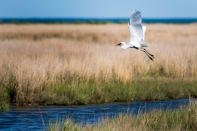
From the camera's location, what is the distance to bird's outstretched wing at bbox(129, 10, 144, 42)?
375 inches

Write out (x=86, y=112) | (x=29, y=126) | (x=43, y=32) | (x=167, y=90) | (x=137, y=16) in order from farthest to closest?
(x=43, y=32) < (x=167, y=90) < (x=86, y=112) < (x=137, y=16) < (x=29, y=126)

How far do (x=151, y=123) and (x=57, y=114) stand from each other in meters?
2.87

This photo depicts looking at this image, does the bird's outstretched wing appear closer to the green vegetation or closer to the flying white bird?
the flying white bird

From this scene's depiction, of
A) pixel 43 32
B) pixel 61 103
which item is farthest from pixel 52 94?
pixel 43 32

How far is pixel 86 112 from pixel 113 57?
169 inches

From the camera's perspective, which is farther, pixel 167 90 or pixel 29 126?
pixel 167 90

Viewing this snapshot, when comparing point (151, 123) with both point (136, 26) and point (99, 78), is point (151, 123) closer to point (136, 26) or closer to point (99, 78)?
point (136, 26)

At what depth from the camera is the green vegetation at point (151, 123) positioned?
7004mm

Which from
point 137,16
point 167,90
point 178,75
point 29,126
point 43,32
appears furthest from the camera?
point 43,32

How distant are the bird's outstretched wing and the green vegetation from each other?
2.37 meters

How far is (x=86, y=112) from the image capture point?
33.6 ft

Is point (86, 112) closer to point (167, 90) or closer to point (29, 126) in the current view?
point (29, 126)

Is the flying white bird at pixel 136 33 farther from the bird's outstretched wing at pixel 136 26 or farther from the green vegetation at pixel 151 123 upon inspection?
the green vegetation at pixel 151 123

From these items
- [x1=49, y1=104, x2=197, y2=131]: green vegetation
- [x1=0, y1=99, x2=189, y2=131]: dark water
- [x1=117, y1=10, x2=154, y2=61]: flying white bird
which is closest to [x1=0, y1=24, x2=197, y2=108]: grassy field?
[x1=0, y1=99, x2=189, y2=131]: dark water
